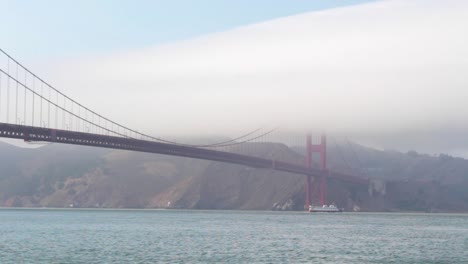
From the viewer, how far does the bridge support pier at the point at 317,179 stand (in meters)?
146

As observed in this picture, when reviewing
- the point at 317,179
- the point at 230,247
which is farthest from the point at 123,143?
the point at 317,179

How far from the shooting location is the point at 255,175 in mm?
195875

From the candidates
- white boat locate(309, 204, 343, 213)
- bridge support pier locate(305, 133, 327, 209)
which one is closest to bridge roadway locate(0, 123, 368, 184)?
bridge support pier locate(305, 133, 327, 209)

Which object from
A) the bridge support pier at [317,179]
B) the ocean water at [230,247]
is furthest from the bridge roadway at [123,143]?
the ocean water at [230,247]

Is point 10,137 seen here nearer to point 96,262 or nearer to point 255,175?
point 96,262

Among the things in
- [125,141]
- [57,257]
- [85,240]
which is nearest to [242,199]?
[125,141]

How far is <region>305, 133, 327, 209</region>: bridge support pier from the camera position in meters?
146

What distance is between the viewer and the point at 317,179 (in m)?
151

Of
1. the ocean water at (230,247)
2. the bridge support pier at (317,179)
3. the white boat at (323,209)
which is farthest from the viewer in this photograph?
the white boat at (323,209)

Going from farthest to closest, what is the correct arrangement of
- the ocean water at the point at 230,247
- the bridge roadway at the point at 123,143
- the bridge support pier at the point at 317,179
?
the bridge support pier at the point at 317,179 < the bridge roadway at the point at 123,143 < the ocean water at the point at 230,247

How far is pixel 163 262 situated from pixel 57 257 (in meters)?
6.46

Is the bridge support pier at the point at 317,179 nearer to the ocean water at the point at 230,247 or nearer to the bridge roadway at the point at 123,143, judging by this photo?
the bridge roadway at the point at 123,143

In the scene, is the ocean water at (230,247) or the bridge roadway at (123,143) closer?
the ocean water at (230,247)

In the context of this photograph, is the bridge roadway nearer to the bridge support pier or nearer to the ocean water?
the bridge support pier
